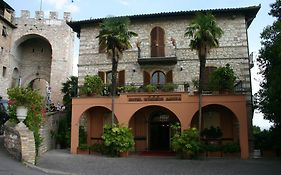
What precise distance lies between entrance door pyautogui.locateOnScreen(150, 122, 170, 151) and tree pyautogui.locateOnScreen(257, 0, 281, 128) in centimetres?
621

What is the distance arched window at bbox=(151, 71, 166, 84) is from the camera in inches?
863

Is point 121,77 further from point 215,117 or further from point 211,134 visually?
point 211,134

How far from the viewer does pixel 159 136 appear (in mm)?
21203

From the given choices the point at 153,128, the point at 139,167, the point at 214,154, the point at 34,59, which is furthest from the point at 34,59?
the point at 139,167

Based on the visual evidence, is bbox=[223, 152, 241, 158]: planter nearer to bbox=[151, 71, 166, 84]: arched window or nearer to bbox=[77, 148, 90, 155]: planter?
bbox=[151, 71, 166, 84]: arched window

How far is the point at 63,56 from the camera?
32.2m

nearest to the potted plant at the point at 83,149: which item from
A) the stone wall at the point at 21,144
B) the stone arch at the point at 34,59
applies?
the stone wall at the point at 21,144

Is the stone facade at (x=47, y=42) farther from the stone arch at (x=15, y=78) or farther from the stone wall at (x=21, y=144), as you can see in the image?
the stone wall at (x=21, y=144)

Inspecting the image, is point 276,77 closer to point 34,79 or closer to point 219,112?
point 219,112

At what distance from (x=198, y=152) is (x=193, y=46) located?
19.6 ft

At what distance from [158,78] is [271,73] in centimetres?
803

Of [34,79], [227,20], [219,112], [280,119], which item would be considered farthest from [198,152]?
[34,79]

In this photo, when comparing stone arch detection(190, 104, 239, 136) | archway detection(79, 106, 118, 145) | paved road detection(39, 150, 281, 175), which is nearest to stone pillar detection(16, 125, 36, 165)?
paved road detection(39, 150, 281, 175)

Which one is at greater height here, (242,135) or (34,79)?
(34,79)
